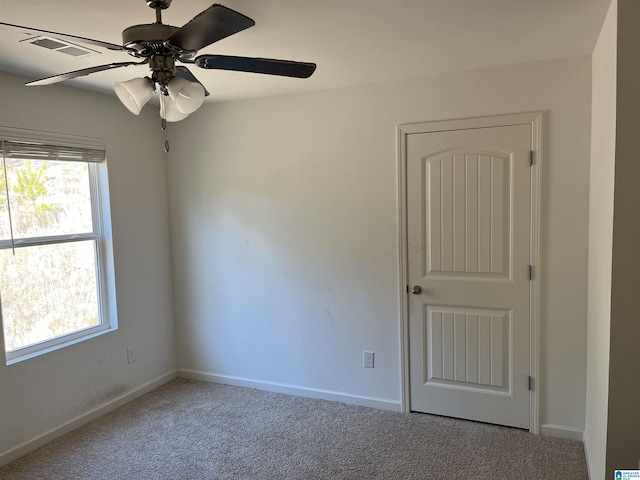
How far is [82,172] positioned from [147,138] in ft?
2.00

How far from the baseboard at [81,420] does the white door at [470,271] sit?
212 cm

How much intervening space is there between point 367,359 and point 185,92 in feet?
7.71

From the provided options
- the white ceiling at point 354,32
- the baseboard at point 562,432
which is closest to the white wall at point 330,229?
the baseboard at point 562,432

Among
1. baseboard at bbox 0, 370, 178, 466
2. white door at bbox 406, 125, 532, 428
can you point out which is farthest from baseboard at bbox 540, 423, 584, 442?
baseboard at bbox 0, 370, 178, 466

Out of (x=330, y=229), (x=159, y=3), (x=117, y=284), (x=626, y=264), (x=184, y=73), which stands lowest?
(x=117, y=284)

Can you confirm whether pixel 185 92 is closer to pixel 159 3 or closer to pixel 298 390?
pixel 159 3

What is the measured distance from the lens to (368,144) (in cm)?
322

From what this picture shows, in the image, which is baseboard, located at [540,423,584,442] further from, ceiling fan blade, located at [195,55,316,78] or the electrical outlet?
ceiling fan blade, located at [195,55,316,78]

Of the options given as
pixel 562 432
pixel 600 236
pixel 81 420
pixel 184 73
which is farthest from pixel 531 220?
pixel 81 420

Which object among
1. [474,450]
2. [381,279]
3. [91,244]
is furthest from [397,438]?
[91,244]

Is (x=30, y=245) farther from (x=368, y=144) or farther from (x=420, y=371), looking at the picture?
(x=420, y=371)

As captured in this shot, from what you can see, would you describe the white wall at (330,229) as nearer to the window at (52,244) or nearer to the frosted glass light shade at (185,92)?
the window at (52,244)

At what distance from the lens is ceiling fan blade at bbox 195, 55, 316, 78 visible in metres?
1.77

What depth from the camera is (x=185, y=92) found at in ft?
5.70
